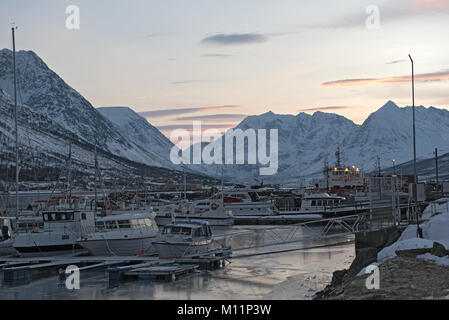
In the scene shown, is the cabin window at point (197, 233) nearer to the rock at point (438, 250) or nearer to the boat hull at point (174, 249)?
the boat hull at point (174, 249)

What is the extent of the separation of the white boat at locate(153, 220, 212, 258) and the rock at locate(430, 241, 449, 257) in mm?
15320

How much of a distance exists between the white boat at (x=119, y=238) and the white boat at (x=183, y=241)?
2.59m

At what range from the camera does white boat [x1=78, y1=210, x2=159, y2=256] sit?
42.9 m

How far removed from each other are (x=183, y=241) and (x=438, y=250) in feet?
56.0

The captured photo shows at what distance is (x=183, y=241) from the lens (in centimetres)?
4097

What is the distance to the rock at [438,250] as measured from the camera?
28.8m

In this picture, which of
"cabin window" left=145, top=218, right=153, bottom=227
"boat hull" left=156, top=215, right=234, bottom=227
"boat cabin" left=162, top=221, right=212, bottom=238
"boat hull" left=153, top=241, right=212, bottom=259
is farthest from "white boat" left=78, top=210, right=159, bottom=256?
"boat hull" left=156, top=215, right=234, bottom=227

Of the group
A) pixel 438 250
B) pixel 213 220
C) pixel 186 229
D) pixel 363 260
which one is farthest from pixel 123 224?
pixel 213 220

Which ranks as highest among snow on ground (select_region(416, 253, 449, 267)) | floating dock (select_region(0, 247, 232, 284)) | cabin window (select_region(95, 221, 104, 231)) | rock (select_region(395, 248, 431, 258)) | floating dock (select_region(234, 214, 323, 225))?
cabin window (select_region(95, 221, 104, 231))

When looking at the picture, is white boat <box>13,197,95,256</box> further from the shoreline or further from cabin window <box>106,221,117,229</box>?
the shoreline

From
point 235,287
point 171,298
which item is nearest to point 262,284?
point 235,287

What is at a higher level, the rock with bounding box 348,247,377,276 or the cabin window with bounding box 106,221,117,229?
the cabin window with bounding box 106,221,117,229

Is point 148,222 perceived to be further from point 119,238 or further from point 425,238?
point 425,238
